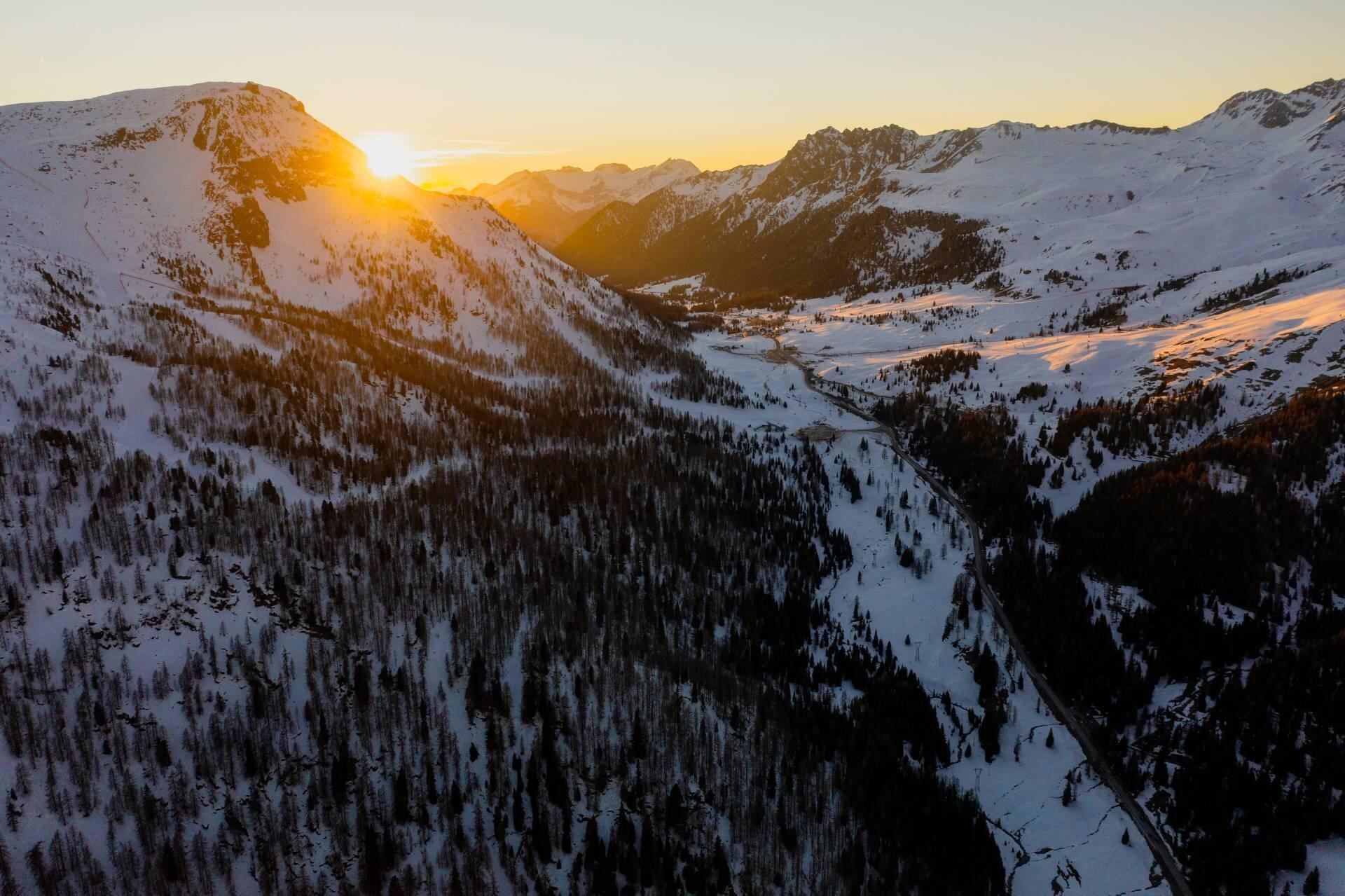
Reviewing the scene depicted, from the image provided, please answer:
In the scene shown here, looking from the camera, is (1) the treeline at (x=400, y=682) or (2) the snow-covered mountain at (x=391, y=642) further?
(2) the snow-covered mountain at (x=391, y=642)

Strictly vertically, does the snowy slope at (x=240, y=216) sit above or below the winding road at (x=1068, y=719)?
above

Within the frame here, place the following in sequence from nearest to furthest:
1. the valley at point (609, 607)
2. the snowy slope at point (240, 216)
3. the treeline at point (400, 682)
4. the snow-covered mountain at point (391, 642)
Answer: the treeline at point (400, 682) → the snow-covered mountain at point (391, 642) → the valley at point (609, 607) → the snowy slope at point (240, 216)

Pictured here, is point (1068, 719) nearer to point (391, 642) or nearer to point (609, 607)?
point (609, 607)

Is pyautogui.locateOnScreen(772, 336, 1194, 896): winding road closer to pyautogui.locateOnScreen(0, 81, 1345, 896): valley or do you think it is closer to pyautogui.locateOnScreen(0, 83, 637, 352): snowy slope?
pyautogui.locateOnScreen(0, 81, 1345, 896): valley

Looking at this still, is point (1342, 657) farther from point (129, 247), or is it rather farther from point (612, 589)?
point (129, 247)

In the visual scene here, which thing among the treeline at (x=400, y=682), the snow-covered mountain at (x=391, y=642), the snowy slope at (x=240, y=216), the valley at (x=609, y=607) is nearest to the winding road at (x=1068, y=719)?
the valley at (x=609, y=607)

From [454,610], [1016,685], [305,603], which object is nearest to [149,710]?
[305,603]

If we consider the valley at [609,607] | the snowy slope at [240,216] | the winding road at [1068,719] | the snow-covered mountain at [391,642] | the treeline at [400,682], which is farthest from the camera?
the snowy slope at [240,216]

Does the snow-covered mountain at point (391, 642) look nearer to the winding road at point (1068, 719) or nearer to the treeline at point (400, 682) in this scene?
the treeline at point (400, 682)
